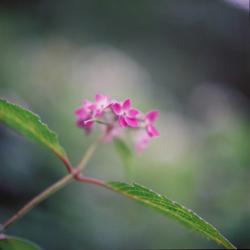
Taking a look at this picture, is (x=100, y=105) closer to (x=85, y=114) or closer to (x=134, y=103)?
(x=85, y=114)

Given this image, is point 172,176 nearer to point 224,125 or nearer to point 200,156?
point 200,156

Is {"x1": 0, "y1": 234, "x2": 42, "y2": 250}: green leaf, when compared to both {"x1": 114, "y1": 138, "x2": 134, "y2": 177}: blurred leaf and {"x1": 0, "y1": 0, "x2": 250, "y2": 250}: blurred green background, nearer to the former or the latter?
{"x1": 114, "y1": 138, "x2": 134, "y2": 177}: blurred leaf

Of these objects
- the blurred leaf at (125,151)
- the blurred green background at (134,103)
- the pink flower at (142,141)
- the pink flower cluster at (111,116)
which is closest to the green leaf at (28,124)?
the pink flower cluster at (111,116)

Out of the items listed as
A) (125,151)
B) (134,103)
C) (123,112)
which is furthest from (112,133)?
(134,103)

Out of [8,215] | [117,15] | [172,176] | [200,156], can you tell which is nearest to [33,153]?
[8,215]

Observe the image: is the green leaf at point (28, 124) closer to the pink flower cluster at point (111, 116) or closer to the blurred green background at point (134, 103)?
the pink flower cluster at point (111, 116)

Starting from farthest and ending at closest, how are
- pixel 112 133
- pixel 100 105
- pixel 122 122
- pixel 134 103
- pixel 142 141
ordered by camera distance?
pixel 134 103 → pixel 142 141 → pixel 112 133 → pixel 100 105 → pixel 122 122

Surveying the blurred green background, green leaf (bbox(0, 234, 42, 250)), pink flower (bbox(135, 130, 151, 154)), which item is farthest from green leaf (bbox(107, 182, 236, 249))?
the blurred green background
